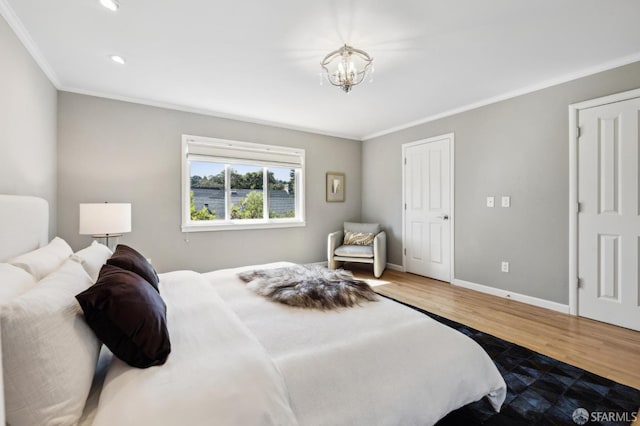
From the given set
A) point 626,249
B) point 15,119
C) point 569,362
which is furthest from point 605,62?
point 15,119

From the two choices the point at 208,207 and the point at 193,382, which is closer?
the point at 193,382

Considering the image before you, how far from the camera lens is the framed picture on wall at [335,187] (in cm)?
505

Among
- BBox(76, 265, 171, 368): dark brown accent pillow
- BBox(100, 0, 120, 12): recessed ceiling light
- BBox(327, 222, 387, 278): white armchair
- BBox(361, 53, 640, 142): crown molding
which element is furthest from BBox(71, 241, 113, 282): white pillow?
BBox(361, 53, 640, 142): crown molding

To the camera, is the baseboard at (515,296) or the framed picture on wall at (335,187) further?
the framed picture on wall at (335,187)

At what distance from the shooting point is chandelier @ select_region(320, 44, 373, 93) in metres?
2.27

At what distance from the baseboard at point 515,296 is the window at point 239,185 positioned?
2608mm

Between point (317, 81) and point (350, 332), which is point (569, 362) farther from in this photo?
point (317, 81)

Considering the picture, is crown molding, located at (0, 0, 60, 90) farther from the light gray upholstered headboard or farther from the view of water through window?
the view of water through window

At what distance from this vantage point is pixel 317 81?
2.97m

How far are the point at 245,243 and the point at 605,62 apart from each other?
14.8ft

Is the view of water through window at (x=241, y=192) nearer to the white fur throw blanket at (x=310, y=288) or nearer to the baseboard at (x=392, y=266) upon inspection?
the baseboard at (x=392, y=266)

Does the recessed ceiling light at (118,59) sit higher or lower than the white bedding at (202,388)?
higher

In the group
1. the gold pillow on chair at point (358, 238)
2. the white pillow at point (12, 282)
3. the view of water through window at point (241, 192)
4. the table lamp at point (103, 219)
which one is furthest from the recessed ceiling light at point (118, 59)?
the gold pillow on chair at point (358, 238)

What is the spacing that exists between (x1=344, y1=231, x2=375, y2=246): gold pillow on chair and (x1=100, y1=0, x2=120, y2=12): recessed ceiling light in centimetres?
396
